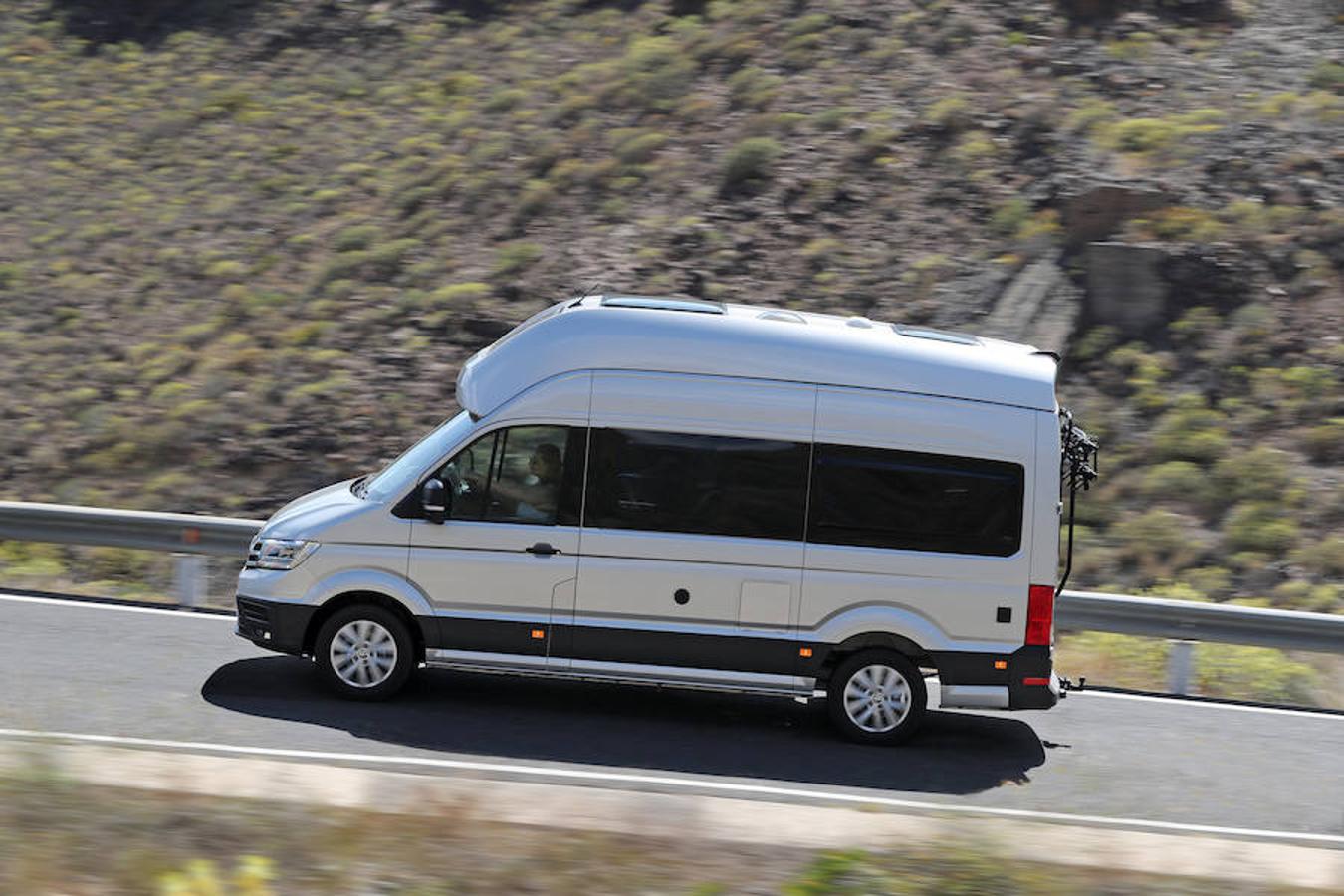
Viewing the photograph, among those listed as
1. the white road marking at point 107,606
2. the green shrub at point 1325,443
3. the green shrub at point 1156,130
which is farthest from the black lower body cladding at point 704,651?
the green shrub at point 1156,130

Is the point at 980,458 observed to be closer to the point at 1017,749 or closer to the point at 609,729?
the point at 1017,749

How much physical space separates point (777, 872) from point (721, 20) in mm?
23048

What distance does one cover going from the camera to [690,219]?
70.6 feet

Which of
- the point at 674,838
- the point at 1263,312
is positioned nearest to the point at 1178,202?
the point at 1263,312

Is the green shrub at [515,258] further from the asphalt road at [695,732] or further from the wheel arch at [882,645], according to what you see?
the wheel arch at [882,645]

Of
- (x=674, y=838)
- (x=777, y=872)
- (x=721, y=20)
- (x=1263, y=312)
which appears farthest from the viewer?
(x=721, y=20)

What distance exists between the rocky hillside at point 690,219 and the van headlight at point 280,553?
6821 millimetres

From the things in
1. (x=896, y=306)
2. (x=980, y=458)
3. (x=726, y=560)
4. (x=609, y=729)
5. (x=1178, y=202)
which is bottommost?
(x=609, y=729)

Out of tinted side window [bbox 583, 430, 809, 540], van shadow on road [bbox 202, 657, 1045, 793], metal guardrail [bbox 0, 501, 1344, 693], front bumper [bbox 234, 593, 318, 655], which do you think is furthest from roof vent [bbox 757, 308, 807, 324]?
metal guardrail [bbox 0, 501, 1344, 693]

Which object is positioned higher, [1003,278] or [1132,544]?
[1003,278]

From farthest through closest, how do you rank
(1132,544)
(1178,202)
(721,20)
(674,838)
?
(721,20) → (1178,202) → (1132,544) → (674,838)

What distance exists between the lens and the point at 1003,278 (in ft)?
64.4

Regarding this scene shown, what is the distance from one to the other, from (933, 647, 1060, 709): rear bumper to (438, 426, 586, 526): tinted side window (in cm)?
250

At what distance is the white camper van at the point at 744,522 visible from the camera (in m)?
9.59
